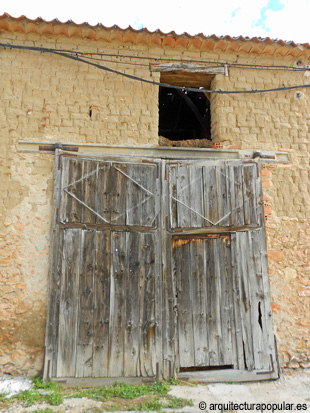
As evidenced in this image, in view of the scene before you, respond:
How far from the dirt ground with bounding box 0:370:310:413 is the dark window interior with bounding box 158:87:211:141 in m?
5.10

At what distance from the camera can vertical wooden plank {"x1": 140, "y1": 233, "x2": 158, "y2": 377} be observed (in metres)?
4.63

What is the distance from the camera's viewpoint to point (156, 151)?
5215 mm

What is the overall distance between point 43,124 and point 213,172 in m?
2.65

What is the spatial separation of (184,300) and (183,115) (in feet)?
16.5

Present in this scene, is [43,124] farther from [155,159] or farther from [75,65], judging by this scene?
[155,159]

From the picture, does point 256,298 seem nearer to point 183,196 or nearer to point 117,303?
point 183,196

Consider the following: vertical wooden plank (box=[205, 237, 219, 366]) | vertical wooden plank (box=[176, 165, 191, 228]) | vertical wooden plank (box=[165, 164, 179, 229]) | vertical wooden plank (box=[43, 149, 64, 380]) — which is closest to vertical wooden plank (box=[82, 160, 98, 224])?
vertical wooden plank (box=[43, 149, 64, 380])

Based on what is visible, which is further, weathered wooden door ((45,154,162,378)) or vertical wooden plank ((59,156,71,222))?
vertical wooden plank ((59,156,71,222))

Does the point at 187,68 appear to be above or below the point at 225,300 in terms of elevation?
above

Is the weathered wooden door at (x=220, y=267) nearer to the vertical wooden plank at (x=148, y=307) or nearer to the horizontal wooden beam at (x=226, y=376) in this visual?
the horizontal wooden beam at (x=226, y=376)

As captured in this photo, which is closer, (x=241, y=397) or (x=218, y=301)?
(x=241, y=397)

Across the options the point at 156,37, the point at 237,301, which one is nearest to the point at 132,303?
the point at 237,301

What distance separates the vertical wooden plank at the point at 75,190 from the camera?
479 centimetres

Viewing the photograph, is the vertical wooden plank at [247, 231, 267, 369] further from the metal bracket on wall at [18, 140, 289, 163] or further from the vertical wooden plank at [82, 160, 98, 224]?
the vertical wooden plank at [82, 160, 98, 224]
